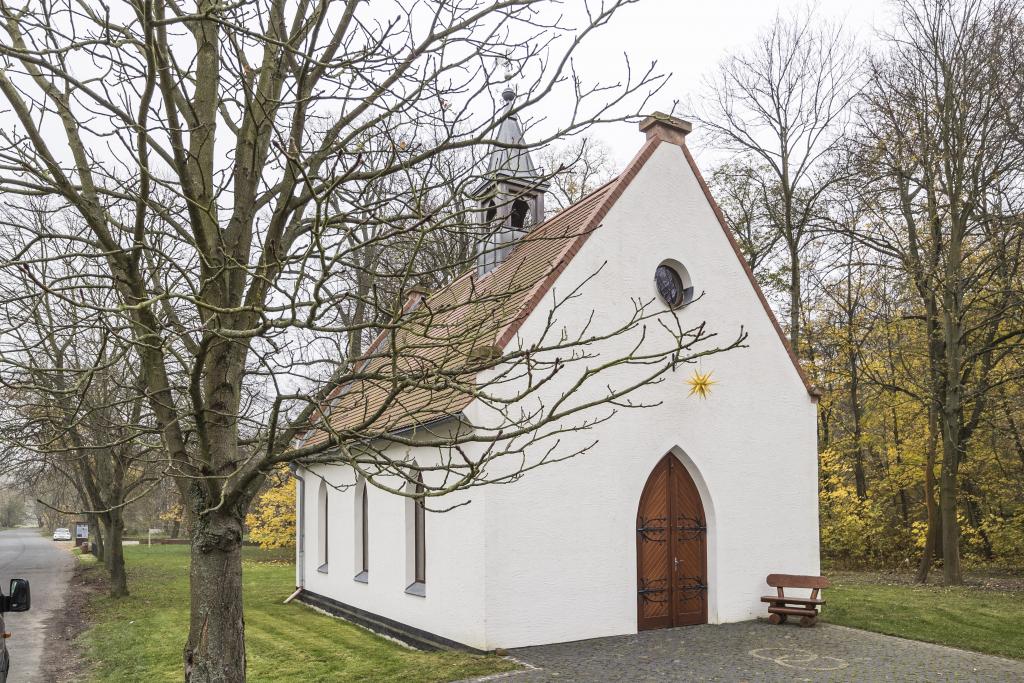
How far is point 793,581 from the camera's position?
13234 millimetres

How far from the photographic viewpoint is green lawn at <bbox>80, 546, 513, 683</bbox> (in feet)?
34.2

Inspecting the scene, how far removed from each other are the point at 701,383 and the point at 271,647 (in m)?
8.17

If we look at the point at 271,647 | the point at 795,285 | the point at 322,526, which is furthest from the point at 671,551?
the point at 795,285

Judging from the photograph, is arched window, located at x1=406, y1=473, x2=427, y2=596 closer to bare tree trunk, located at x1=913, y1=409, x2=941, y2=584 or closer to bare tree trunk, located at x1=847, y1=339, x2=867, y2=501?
bare tree trunk, located at x1=913, y1=409, x2=941, y2=584

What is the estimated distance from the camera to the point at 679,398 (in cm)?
1316

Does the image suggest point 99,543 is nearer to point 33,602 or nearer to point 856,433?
point 33,602

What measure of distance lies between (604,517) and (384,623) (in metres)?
4.67

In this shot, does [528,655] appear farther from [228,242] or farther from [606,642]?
[228,242]

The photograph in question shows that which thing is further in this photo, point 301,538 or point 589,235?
point 301,538

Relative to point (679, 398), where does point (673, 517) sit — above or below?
below

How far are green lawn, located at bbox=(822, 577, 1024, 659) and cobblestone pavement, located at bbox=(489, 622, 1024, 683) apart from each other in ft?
2.33

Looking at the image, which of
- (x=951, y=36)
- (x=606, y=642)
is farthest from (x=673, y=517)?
(x=951, y=36)

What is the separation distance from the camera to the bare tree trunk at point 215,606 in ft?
19.3

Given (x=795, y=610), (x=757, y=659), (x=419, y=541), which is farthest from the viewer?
(x=419, y=541)
